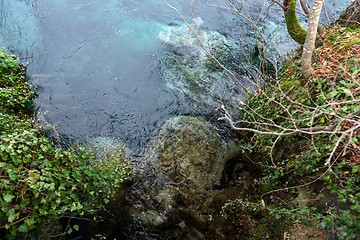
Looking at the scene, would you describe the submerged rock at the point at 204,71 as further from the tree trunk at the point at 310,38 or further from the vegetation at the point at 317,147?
the tree trunk at the point at 310,38

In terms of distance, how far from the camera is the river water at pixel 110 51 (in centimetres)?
716

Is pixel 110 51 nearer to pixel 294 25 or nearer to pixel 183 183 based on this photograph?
pixel 183 183

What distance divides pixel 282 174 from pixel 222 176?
5.07 feet

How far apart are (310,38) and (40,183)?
14.8 feet

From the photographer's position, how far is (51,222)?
4113 mm

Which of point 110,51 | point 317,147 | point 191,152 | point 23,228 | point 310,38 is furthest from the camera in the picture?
point 110,51

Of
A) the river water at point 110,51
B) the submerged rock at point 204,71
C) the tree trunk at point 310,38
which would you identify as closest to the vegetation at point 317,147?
the tree trunk at point 310,38

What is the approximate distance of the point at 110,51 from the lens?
27.4 ft

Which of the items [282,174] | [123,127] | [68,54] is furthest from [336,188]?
[68,54]

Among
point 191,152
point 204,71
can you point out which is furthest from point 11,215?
point 204,71

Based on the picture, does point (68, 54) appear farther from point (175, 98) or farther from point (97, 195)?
point (97, 195)

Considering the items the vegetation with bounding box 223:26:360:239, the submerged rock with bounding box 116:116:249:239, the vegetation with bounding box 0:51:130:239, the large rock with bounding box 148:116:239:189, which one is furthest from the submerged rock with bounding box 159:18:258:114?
→ the vegetation with bounding box 0:51:130:239

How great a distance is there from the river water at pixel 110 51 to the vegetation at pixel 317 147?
1950 millimetres

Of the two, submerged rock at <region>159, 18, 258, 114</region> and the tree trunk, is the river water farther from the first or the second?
the tree trunk
